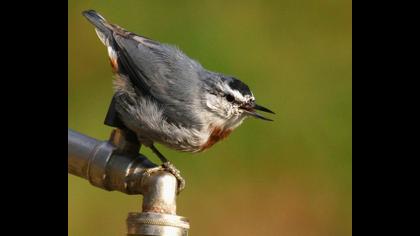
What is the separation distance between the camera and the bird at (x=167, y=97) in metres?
2.58

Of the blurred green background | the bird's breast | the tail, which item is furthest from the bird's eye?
the blurred green background

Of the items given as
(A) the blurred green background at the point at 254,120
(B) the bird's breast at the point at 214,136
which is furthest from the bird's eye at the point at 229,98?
(A) the blurred green background at the point at 254,120

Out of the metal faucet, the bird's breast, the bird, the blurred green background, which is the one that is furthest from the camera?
the blurred green background

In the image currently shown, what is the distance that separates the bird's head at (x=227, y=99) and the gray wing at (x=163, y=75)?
7cm

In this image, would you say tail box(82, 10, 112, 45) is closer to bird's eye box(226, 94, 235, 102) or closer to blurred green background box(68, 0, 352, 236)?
bird's eye box(226, 94, 235, 102)

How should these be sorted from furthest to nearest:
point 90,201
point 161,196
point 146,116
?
1. point 90,201
2. point 146,116
3. point 161,196

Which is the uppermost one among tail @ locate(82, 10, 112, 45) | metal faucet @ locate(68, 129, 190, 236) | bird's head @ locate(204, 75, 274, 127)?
tail @ locate(82, 10, 112, 45)

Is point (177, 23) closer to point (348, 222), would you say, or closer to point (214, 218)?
point (214, 218)

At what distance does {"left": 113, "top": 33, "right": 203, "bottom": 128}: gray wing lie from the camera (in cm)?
267

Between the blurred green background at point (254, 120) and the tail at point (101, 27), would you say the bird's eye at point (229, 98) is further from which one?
the blurred green background at point (254, 120)

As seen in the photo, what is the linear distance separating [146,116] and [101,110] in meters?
1.26

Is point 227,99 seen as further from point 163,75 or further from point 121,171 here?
point 121,171
